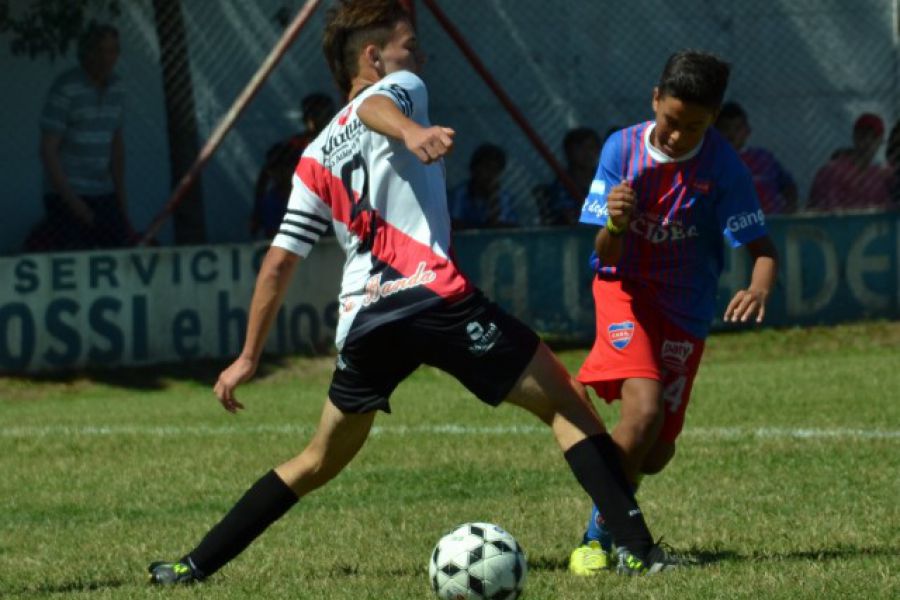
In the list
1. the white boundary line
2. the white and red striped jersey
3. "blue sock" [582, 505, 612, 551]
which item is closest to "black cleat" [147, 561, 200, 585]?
the white and red striped jersey

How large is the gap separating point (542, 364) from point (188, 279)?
791 centimetres

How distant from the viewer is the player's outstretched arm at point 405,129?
4852 mm

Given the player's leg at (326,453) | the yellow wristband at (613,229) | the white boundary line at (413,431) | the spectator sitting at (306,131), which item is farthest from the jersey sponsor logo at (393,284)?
the spectator sitting at (306,131)

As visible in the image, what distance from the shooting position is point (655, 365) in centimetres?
614

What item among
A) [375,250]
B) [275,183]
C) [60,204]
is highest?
[375,250]

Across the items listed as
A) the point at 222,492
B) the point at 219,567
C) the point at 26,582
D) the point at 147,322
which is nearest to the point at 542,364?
the point at 219,567

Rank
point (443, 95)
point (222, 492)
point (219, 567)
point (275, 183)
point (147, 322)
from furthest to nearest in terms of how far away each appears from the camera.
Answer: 1. point (443, 95)
2. point (275, 183)
3. point (147, 322)
4. point (222, 492)
5. point (219, 567)

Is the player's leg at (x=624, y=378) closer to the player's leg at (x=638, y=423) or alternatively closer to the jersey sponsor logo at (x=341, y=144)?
the player's leg at (x=638, y=423)

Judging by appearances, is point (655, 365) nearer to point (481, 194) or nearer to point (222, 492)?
point (222, 492)

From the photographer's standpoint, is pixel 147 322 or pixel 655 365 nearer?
pixel 655 365

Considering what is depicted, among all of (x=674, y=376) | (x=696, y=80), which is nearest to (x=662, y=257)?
(x=674, y=376)

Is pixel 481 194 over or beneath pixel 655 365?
beneath

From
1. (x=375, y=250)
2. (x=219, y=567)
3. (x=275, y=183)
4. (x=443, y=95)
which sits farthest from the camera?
(x=443, y=95)

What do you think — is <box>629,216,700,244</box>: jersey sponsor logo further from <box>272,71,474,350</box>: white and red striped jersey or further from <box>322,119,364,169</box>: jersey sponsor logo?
<box>322,119,364,169</box>: jersey sponsor logo
